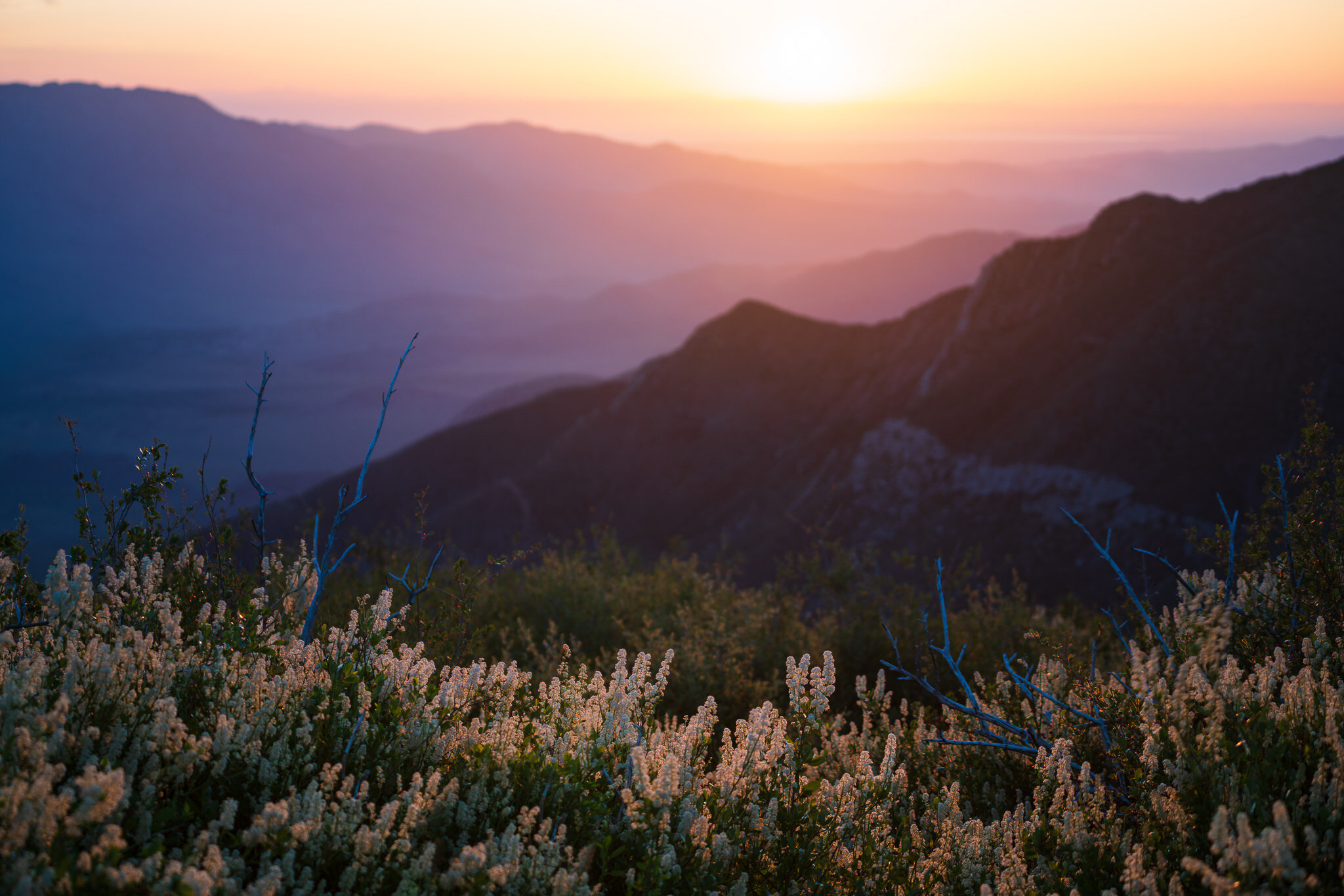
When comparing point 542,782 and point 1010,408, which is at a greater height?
point 542,782

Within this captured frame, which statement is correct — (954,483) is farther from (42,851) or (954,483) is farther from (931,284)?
(931,284)

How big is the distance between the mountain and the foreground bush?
11.6 metres

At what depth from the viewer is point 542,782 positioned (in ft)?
12.2

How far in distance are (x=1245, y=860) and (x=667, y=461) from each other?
122 feet

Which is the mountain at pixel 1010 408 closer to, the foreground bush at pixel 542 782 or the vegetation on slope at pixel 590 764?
the vegetation on slope at pixel 590 764

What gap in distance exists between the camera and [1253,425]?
2322 centimetres

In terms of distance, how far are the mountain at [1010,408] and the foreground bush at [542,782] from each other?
11.6 meters

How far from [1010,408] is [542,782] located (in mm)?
27940

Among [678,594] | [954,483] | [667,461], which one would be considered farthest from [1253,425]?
[667,461]

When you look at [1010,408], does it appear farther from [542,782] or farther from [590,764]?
[542,782]

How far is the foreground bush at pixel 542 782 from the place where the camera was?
2.80 metres

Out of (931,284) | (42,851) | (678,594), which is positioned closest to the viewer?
(42,851)

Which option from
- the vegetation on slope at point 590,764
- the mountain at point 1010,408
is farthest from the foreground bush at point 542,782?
the mountain at point 1010,408

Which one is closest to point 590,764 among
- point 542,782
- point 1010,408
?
point 542,782
